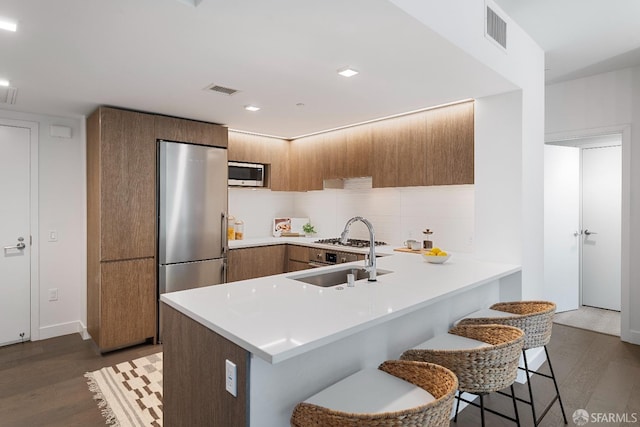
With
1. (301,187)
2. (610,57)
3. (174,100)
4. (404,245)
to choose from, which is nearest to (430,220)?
(404,245)

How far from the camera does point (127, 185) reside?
3.45 m

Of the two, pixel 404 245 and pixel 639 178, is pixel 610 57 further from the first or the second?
pixel 404 245

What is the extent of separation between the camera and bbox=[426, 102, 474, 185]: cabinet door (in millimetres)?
3287

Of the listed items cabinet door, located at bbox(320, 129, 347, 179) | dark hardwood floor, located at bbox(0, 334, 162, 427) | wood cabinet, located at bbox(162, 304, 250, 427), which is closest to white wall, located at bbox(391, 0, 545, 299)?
cabinet door, located at bbox(320, 129, 347, 179)

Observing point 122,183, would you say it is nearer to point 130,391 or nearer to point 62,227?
point 62,227

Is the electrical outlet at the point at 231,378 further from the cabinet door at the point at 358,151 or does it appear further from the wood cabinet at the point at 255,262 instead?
the cabinet door at the point at 358,151

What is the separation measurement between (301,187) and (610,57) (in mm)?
3447

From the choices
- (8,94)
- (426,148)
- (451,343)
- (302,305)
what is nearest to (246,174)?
(426,148)

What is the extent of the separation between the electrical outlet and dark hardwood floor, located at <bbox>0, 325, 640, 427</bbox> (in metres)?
1.51

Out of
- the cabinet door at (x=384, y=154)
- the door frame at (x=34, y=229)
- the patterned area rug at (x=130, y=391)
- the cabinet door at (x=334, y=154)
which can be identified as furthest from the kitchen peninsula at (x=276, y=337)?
the door frame at (x=34, y=229)

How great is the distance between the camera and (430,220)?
13.0 ft

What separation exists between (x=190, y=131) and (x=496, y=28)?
2.89 m

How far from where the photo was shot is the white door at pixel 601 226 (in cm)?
470

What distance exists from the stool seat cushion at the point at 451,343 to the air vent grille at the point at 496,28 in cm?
189
